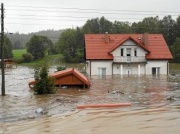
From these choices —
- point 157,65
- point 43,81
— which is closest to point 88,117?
point 43,81

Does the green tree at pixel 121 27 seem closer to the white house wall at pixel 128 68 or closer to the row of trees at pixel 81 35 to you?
the row of trees at pixel 81 35

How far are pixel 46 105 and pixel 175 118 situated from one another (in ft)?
26.1

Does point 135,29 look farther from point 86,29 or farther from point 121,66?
point 121,66

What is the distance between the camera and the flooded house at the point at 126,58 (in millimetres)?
50312

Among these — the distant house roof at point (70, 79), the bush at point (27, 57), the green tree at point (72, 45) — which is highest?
the green tree at point (72, 45)

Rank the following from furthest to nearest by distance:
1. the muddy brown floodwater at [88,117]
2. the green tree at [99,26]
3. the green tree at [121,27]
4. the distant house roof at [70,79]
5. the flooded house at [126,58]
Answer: the green tree at [99,26], the green tree at [121,27], the flooded house at [126,58], the distant house roof at [70,79], the muddy brown floodwater at [88,117]

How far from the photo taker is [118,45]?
5053 centimetres

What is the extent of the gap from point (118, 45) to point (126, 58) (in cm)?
213

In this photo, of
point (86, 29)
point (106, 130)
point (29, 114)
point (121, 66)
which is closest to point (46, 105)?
point (29, 114)

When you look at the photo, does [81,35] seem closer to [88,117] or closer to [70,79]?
[70,79]

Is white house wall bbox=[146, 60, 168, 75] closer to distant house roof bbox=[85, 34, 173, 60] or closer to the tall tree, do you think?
distant house roof bbox=[85, 34, 173, 60]

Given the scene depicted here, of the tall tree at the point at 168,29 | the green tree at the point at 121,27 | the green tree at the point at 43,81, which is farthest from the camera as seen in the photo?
the green tree at the point at 121,27

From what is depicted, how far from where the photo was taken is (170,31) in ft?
322

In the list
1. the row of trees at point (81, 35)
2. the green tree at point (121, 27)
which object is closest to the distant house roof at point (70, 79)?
the row of trees at point (81, 35)
